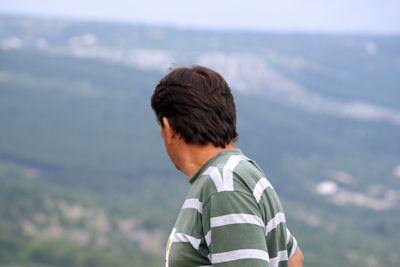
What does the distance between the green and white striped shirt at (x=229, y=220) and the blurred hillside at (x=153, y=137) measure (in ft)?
128

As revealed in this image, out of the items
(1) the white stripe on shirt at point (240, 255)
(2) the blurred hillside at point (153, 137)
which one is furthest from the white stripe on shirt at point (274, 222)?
(2) the blurred hillside at point (153, 137)

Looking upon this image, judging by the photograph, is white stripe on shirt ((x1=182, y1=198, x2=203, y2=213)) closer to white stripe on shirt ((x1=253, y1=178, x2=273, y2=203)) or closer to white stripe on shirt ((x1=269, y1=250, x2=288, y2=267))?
white stripe on shirt ((x1=253, y1=178, x2=273, y2=203))

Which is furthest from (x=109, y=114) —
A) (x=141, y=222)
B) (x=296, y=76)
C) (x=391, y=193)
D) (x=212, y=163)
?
(x=212, y=163)

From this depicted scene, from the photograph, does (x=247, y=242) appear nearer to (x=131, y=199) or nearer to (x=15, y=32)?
(x=131, y=199)

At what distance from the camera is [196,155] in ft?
5.65

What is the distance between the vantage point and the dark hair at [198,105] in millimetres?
1664

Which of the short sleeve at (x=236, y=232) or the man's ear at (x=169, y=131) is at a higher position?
the man's ear at (x=169, y=131)

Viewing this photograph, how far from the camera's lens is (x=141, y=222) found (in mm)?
50656

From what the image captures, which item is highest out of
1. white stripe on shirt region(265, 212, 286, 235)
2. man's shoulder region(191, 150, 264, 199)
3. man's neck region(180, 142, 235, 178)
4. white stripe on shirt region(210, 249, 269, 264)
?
man's neck region(180, 142, 235, 178)

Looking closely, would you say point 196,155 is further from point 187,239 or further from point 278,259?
point 278,259

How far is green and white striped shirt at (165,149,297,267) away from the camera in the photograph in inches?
59.2

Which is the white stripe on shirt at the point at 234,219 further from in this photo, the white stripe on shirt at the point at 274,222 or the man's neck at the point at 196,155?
the man's neck at the point at 196,155

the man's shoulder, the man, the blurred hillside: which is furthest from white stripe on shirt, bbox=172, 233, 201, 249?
the blurred hillside

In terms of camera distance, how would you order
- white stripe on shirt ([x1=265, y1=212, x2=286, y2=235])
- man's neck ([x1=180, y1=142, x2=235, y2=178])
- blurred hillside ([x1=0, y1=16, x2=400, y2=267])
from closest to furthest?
white stripe on shirt ([x1=265, y1=212, x2=286, y2=235]) → man's neck ([x1=180, y1=142, x2=235, y2=178]) → blurred hillside ([x1=0, y1=16, x2=400, y2=267])
